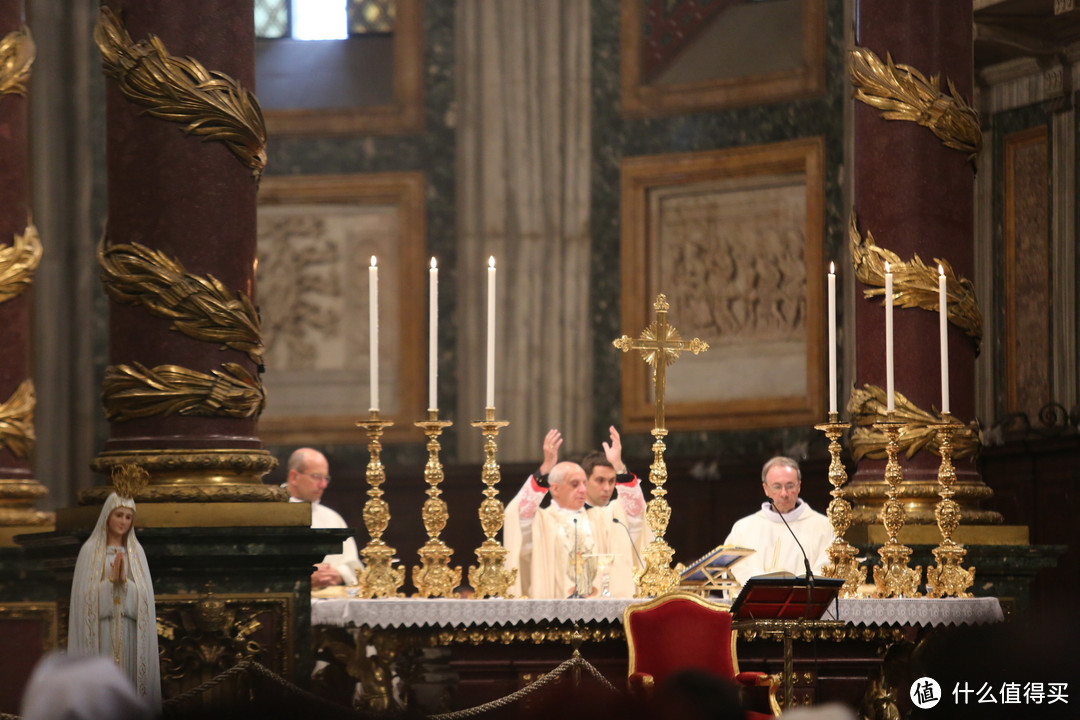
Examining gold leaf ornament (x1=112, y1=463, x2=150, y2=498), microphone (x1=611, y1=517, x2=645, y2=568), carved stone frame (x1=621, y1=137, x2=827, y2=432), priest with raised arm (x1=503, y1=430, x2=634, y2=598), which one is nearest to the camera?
gold leaf ornament (x1=112, y1=463, x2=150, y2=498)

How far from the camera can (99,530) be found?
6262 millimetres

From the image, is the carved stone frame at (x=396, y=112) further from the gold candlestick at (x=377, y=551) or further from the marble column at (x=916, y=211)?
the gold candlestick at (x=377, y=551)

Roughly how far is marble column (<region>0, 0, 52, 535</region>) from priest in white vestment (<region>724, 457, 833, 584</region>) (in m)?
3.59

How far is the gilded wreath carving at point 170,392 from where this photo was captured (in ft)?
22.2

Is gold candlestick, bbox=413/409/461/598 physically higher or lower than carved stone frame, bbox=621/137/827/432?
lower

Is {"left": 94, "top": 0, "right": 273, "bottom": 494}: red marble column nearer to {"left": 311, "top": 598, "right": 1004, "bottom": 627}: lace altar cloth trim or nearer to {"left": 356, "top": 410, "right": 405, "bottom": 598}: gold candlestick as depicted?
{"left": 356, "top": 410, "right": 405, "bottom": 598}: gold candlestick

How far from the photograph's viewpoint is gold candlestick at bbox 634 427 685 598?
7.25 metres

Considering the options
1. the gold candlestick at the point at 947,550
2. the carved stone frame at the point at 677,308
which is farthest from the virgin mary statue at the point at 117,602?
the carved stone frame at the point at 677,308

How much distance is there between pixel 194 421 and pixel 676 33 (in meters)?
6.31

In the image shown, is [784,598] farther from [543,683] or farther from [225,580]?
[225,580]

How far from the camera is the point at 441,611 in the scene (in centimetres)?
678

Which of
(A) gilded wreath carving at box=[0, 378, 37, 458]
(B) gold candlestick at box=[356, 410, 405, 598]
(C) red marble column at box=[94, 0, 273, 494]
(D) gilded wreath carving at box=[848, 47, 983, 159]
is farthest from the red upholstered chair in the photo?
(A) gilded wreath carving at box=[0, 378, 37, 458]

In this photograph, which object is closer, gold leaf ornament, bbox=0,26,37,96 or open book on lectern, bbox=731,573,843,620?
open book on lectern, bbox=731,573,843,620

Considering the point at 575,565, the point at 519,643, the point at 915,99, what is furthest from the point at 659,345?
the point at 915,99
